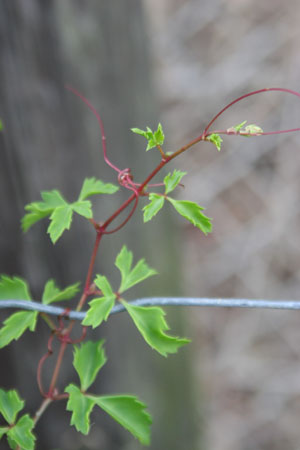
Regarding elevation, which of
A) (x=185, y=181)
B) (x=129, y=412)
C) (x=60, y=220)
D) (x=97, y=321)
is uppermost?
(x=185, y=181)

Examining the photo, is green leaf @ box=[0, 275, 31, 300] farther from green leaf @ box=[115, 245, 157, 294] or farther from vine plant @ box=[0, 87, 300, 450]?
green leaf @ box=[115, 245, 157, 294]

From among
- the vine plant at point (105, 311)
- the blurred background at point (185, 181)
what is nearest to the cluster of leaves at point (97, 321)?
the vine plant at point (105, 311)

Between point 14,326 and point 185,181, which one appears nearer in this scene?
point 14,326

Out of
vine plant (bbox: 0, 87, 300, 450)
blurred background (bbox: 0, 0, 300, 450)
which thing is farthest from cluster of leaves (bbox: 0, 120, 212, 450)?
blurred background (bbox: 0, 0, 300, 450)

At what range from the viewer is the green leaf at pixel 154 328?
1.65ft

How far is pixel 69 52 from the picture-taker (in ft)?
3.09

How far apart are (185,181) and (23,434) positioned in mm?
2158

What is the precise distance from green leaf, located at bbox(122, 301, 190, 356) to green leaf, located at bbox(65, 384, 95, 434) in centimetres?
9

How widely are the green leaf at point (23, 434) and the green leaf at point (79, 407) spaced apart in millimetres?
42

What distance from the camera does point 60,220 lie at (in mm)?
510

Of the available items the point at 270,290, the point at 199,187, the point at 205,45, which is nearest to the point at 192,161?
the point at 199,187

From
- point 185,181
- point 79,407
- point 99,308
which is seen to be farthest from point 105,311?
point 185,181

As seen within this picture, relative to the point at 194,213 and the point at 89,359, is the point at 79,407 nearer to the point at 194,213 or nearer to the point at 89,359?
the point at 89,359

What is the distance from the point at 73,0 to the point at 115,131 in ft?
0.89
